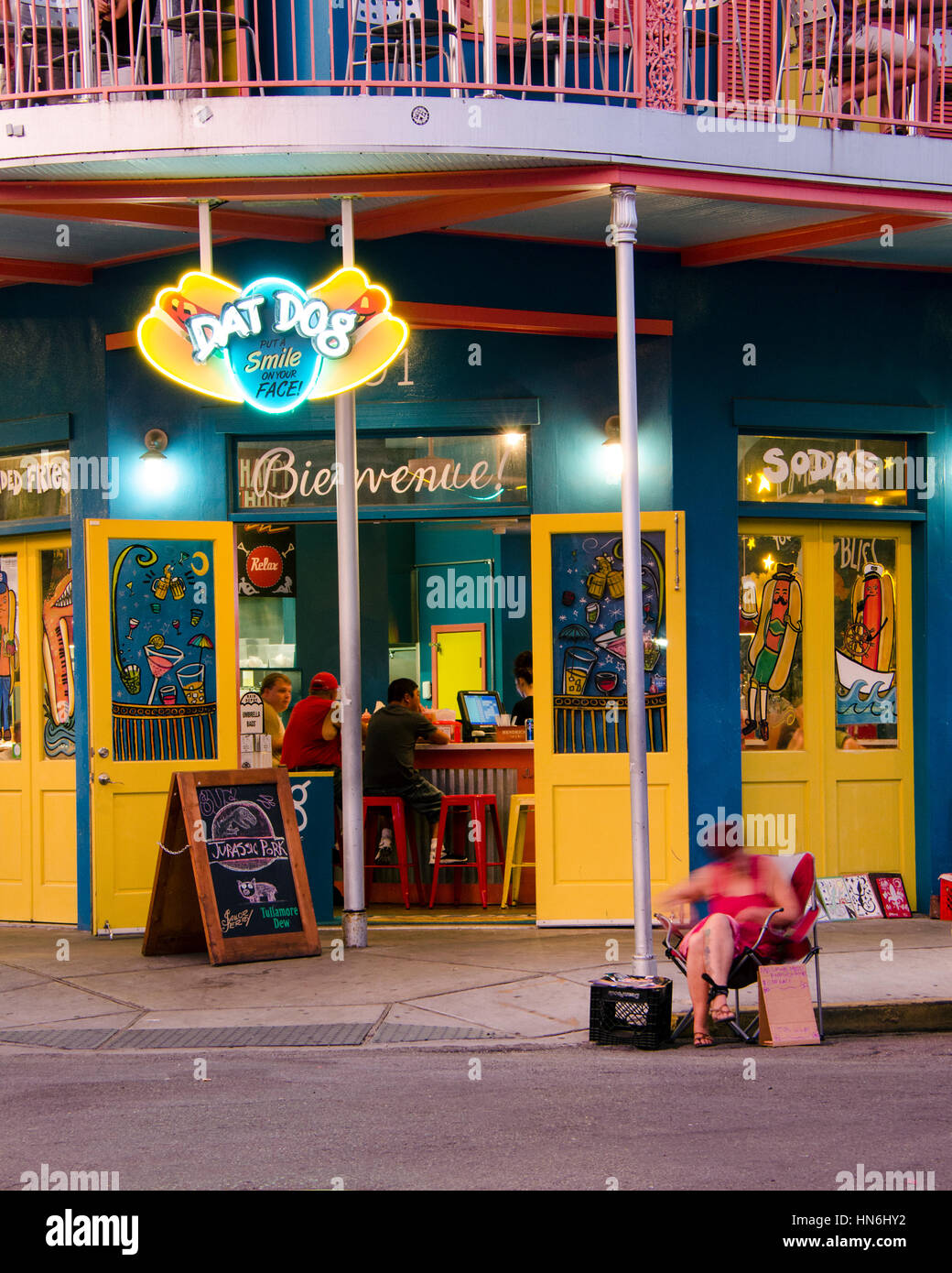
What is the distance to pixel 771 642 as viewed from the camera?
1091 cm

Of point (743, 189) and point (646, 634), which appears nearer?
point (743, 189)

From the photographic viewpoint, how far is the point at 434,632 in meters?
18.8

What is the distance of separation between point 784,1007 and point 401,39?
6147 mm

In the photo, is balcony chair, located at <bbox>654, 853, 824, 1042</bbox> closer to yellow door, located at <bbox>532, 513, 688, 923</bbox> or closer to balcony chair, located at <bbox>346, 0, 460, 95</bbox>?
yellow door, located at <bbox>532, 513, 688, 923</bbox>

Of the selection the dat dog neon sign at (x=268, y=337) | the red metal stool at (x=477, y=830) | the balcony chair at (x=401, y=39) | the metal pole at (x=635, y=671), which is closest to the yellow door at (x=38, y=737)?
the dat dog neon sign at (x=268, y=337)

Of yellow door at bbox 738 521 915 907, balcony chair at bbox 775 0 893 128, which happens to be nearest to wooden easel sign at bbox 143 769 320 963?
yellow door at bbox 738 521 915 907

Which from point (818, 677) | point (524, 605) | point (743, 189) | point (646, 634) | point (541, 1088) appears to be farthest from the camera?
point (524, 605)

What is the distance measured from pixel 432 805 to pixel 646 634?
2.29 metres

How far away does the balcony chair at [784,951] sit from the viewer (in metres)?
7.55

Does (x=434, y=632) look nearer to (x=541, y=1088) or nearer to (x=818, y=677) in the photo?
(x=818, y=677)

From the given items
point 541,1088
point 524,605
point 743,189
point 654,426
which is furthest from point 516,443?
point 524,605

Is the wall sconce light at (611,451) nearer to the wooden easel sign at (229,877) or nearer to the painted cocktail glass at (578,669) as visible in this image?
the painted cocktail glass at (578,669)

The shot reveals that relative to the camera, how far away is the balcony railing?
8930 mm

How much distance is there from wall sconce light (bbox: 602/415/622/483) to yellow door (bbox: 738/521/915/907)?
3.51 feet
